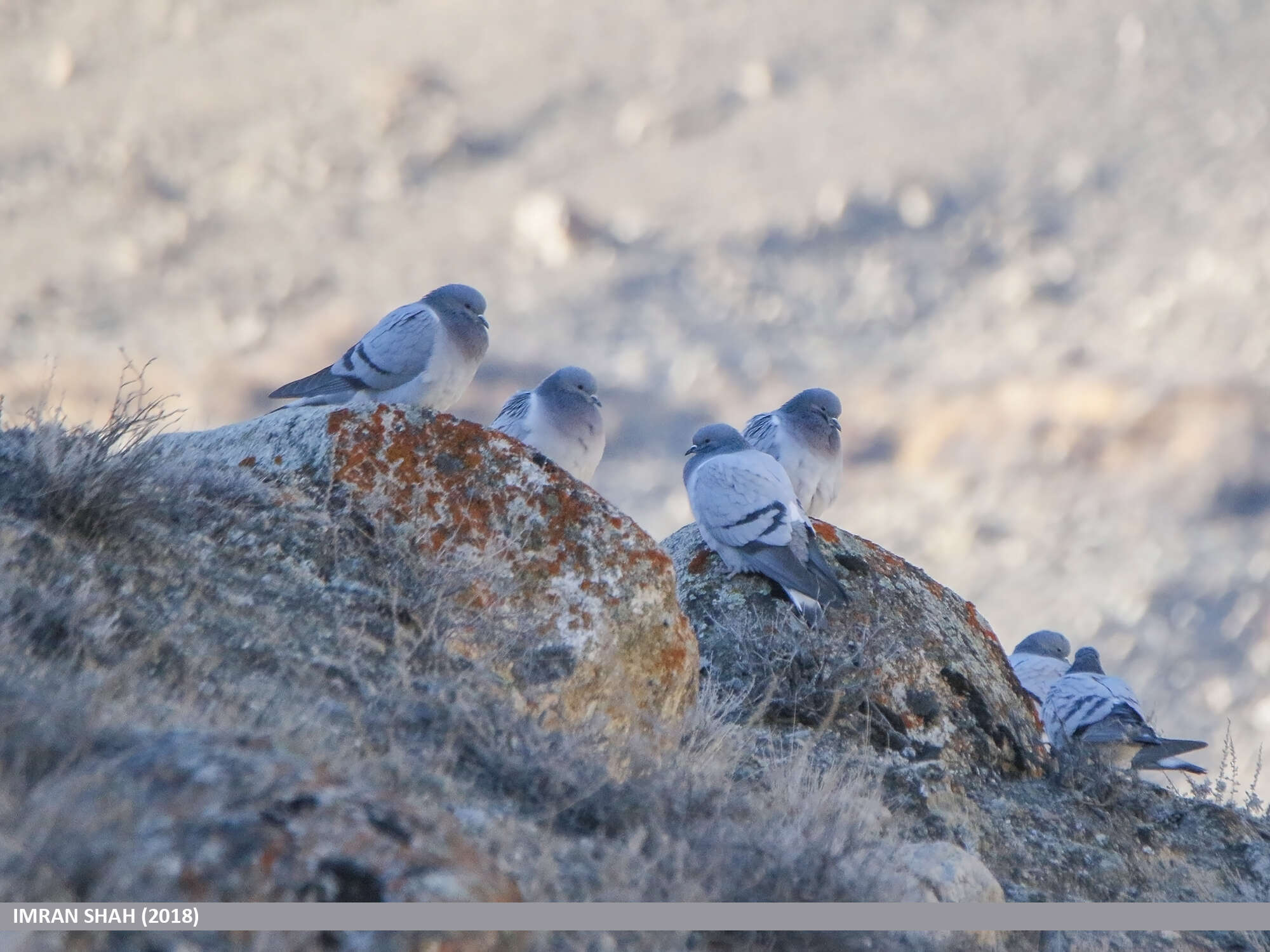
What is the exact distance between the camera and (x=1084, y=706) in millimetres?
8195

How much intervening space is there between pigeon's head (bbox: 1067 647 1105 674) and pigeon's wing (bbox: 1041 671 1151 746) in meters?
1.25

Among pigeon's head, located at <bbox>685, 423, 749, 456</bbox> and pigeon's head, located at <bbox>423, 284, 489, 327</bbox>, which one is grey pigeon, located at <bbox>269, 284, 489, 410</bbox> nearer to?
pigeon's head, located at <bbox>423, 284, 489, 327</bbox>

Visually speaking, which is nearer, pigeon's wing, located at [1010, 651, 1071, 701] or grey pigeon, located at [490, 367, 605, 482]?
grey pigeon, located at [490, 367, 605, 482]

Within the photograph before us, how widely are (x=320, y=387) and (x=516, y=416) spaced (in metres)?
1.35

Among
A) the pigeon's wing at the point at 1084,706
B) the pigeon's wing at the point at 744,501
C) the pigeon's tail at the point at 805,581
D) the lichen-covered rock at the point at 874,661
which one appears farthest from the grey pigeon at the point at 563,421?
the pigeon's wing at the point at 1084,706

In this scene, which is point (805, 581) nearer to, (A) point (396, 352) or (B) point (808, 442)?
(B) point (808, 442)

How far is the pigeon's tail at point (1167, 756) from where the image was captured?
25.1 ft

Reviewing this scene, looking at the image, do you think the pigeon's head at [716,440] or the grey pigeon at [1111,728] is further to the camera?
the pigeon's head at [716,440]

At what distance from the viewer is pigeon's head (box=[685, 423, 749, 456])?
324 inches

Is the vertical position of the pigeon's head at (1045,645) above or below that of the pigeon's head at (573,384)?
above

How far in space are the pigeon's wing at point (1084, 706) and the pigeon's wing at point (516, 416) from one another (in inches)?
172

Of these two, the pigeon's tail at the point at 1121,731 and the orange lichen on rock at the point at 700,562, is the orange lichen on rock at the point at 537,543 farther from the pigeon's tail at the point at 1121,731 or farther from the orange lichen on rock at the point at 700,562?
the pigeon's tail at the point at 1121,731


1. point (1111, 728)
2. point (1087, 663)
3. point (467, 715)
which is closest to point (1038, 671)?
point (1087, 663)

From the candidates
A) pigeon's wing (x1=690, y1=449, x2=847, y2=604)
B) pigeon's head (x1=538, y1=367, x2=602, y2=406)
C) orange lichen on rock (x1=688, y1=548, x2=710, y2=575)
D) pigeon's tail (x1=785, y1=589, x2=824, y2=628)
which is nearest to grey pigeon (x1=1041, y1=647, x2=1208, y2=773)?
pigeon's tail (x1=785, y1=589, x2=824, y2=628)
